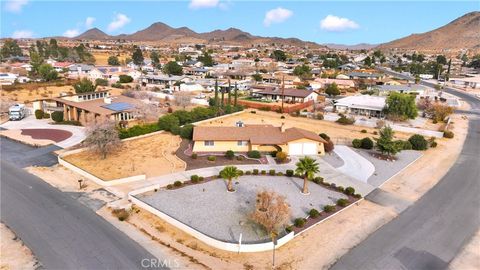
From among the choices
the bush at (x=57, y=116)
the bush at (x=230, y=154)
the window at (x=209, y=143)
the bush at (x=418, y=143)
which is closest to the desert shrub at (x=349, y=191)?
the bush at (x=230, y=154)

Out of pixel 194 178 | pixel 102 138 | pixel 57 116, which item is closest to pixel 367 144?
pixel 194 178

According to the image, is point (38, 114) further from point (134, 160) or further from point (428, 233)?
point (428, 233)

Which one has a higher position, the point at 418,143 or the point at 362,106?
the point at 362,106

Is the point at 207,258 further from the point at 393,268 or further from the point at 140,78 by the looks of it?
the point at 140,78

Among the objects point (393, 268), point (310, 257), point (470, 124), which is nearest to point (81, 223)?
point (310, 257)

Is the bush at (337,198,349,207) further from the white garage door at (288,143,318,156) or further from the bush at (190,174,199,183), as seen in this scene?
the bush at (190,174,199,183)

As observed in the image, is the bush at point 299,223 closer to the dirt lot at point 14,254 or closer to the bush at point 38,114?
the dirt lot at point 14,254

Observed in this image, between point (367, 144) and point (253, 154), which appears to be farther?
point (367, 144)
